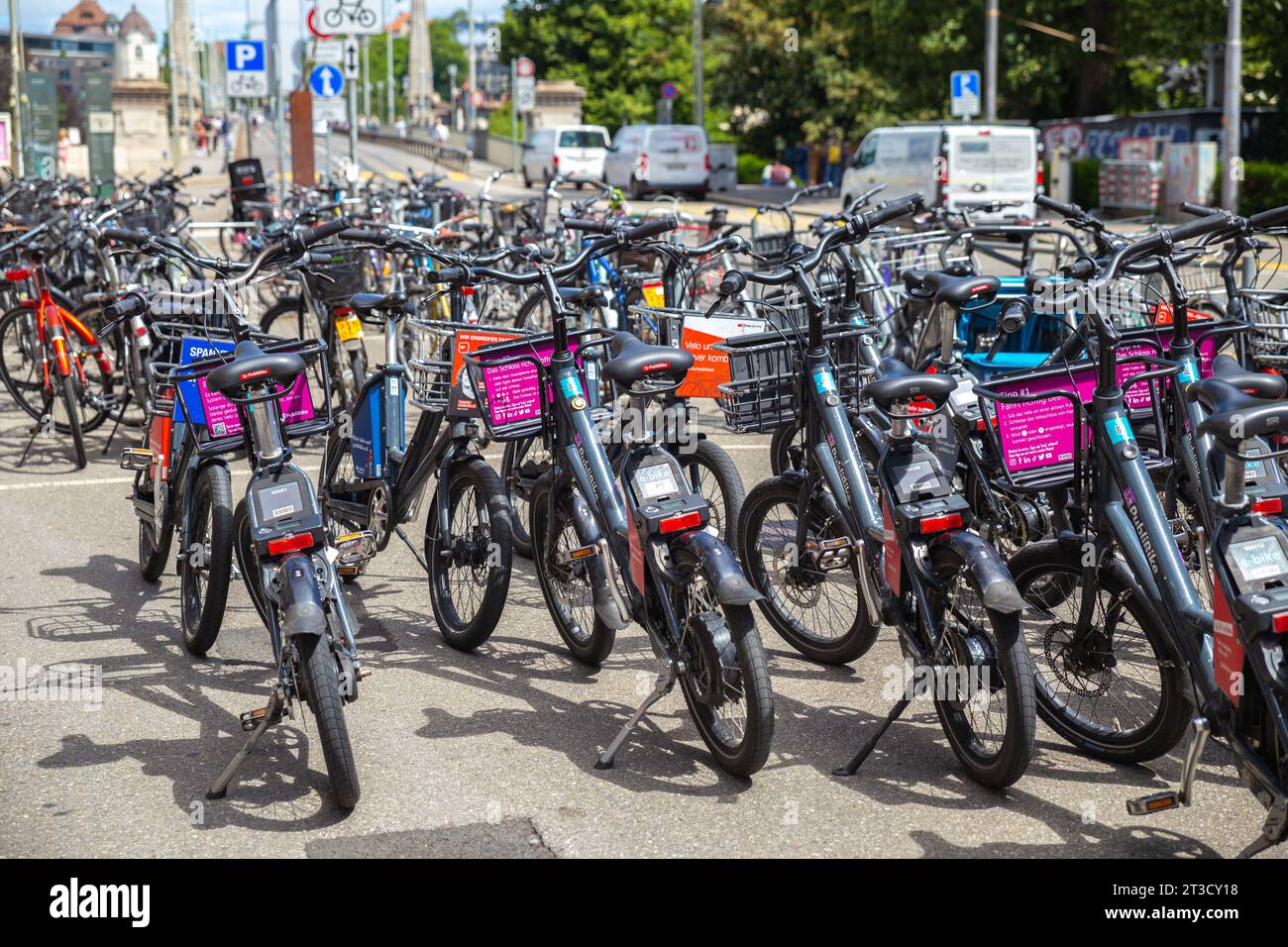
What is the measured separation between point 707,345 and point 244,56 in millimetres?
16456

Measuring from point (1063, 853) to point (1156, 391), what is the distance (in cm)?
144

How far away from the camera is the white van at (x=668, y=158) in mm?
35875

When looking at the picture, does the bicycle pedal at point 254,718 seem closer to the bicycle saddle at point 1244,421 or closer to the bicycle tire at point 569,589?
the bicycle tire at point 569,589

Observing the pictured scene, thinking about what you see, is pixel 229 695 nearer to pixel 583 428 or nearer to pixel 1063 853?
pixel 583 428

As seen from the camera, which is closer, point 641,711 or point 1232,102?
point 641,711

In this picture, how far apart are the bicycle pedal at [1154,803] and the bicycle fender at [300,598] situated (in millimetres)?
2038

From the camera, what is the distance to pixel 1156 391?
457cm

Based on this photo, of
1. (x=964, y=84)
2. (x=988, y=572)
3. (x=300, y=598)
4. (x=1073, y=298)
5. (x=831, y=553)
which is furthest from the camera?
(x=964, y=84)

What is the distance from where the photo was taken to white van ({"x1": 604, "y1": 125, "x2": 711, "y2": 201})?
1412 inches

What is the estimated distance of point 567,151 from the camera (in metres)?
41.0

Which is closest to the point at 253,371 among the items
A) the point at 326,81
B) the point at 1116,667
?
the point at 1116,667

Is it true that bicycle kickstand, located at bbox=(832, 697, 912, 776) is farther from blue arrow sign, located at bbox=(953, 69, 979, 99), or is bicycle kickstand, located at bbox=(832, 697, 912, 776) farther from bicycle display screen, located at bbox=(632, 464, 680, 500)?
blue arrow sign, located at bbox=(953, 69, 979, 99)

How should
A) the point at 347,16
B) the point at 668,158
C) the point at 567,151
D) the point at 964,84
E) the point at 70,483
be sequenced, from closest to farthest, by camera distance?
the point at 70,483 < the point at 347,16 < the point at 964,84 < the point at 668,158 < the point at 567,151

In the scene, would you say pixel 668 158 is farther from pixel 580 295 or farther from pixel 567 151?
pixel 580 295
